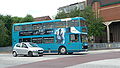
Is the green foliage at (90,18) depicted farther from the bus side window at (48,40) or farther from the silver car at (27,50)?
the silver car at (27,50)

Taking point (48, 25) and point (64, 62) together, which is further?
point (48, 25)

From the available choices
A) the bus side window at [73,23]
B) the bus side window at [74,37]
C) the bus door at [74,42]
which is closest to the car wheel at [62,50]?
the bus door at [74,42]

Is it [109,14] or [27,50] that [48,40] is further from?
[109,14]

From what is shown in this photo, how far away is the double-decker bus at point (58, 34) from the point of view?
26109 mm

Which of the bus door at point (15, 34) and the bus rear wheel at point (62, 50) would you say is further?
the bus door at point (15, 34)

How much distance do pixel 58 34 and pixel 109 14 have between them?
112ft

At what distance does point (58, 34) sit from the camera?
27.3 metres

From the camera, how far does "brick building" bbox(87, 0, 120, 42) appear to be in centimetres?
5694

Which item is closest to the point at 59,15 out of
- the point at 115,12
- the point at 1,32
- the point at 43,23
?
the point at 1,32

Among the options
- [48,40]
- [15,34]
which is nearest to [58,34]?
[48,40]

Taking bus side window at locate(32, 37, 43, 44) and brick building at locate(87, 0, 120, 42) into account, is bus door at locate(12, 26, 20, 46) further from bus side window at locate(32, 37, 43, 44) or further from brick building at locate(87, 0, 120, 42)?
brick building at locate(87, 0, 120, 42)

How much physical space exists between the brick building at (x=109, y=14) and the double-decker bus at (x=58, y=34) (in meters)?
29.4

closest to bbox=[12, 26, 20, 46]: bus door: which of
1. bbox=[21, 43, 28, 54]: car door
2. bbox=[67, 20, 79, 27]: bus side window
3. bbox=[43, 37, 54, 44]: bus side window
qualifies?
bbox=[43, 37, 54, 44]: bus side window

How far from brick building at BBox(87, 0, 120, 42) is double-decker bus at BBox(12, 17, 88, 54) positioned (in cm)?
2944
